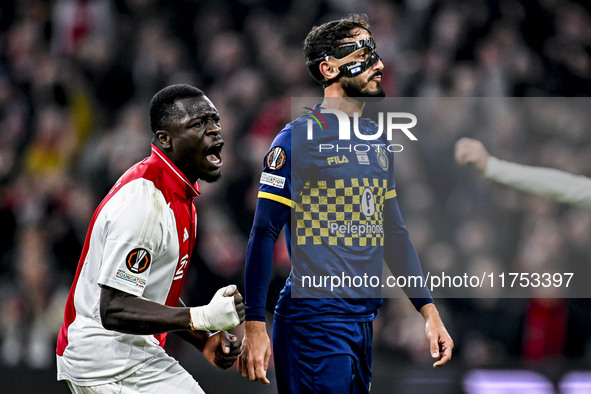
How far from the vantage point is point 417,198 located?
16.7 ft

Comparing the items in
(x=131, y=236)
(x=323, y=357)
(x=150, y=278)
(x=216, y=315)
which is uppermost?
(x=131, y=236)

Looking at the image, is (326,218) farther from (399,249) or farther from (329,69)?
(329,69)

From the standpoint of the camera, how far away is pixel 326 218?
2988 mm

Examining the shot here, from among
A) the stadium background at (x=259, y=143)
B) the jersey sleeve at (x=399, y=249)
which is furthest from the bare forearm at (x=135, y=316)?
the stadium background at (x=259, y=143)

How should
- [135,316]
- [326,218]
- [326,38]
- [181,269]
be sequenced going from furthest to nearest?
[326,38]
[326,218]
[181,269]
[135,316]

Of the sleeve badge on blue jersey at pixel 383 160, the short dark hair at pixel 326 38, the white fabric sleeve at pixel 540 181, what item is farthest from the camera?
the short dark hair at pixel 326 38

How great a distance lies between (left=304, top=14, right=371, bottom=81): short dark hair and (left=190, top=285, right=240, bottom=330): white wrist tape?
51.7 inches

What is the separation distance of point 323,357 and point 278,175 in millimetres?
814

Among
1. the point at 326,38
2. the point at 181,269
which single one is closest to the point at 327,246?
the point at 181,269

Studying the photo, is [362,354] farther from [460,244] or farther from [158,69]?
[158,69]

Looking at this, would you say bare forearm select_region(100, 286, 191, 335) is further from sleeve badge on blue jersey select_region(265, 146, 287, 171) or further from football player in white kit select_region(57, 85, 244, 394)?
sleeve badge on blue jersey select_region(265, 146, 287, 171)

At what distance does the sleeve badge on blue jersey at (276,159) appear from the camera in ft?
9.62

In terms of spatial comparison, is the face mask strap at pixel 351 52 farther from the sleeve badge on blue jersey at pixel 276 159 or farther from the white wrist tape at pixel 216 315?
the white wrist tape at pixel 216 315

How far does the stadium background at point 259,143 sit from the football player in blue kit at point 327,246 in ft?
6.38
